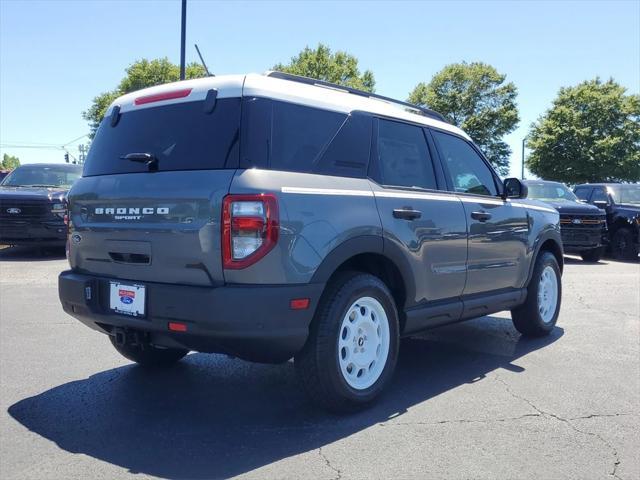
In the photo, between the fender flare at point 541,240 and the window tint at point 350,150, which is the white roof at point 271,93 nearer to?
the window tint at point 350,150

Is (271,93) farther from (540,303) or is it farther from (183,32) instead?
(183,32)

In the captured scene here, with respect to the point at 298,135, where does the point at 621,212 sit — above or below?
below

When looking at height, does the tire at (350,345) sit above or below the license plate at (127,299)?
below

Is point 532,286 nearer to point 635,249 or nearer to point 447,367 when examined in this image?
point 447,367

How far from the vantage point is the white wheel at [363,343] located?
12.3 ft

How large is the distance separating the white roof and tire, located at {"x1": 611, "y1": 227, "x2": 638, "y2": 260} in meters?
11.9

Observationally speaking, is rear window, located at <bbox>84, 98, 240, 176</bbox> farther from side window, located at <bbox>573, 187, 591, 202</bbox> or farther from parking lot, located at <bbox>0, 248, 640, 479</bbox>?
side window, located at <bbox>573, 187, 591, 202</bbox>

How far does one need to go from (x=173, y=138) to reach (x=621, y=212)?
1350 centimetres

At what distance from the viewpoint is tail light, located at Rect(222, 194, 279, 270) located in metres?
3.21

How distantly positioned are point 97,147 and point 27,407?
1764 mm

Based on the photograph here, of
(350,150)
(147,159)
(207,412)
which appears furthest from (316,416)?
(147,159)

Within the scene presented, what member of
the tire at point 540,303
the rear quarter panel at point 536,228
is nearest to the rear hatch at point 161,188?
the rear quarter panel at point 536,228

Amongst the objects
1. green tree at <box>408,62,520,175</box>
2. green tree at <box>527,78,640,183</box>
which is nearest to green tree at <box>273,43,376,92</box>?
green tree at <box>408,62,520,175</box>

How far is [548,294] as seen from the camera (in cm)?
620
